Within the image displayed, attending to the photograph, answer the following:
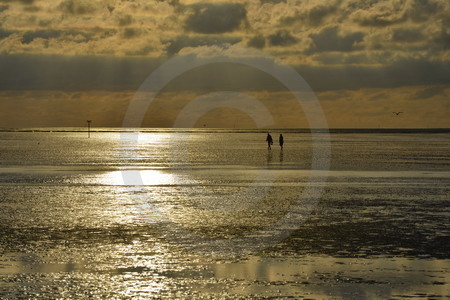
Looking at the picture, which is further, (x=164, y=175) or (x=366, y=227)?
(x=164, y=175)

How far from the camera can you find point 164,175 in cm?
4625

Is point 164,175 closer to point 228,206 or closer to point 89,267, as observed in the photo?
point 228,206

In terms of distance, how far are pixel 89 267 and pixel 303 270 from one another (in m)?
5.06

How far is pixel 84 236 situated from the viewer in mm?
20625

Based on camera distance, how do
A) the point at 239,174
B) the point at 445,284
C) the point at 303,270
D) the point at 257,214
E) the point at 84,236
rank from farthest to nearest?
the point at 239,174
the point at 257,214
the point at 84,236
the point at 303,270
the point at 445,284

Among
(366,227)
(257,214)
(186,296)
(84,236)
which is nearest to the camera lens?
(186,296)

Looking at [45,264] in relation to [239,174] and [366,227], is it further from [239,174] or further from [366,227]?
[239,174]

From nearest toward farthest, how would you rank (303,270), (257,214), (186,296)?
(186,296), (303,270), (257,214)

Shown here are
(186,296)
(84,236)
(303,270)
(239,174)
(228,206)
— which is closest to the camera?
(186,296)

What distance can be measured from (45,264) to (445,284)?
30.3ft

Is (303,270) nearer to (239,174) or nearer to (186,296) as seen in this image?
(186,296)

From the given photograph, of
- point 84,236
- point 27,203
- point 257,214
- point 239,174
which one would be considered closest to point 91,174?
point 239,174

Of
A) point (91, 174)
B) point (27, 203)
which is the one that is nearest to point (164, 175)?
point (91, 174)

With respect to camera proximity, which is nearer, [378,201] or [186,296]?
[186,296]
